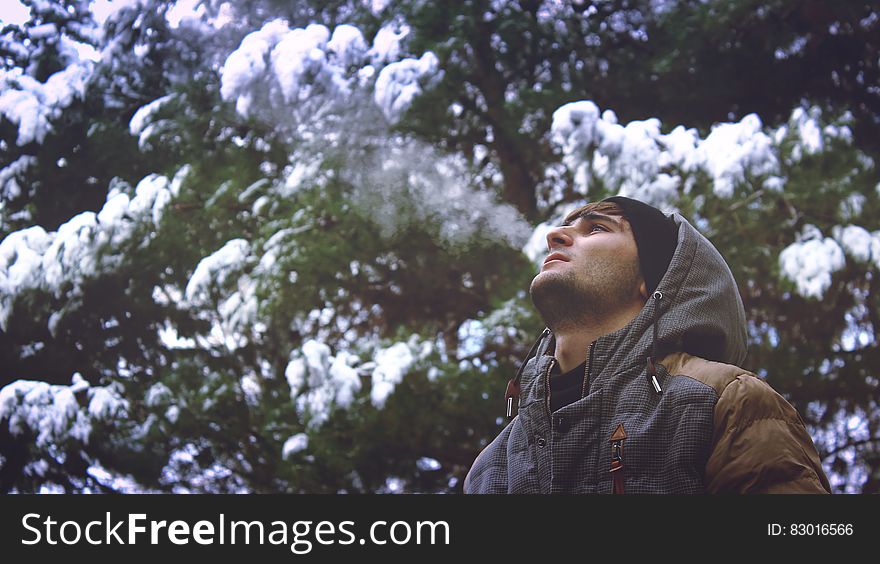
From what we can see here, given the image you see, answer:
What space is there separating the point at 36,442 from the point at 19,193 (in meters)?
1.46

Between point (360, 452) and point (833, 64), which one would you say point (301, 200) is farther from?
point (833, 64)

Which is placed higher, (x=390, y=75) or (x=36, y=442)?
(x=390, y=75)

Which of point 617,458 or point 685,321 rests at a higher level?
point 685,321

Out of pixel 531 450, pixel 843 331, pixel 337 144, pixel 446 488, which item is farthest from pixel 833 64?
pixel 531 450

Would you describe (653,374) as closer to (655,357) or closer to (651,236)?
(655,357)

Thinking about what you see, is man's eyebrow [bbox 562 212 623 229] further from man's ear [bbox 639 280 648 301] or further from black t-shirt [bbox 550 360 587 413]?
black t-shirt [bbox 550 360 587 413]

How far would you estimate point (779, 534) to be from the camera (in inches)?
35.1

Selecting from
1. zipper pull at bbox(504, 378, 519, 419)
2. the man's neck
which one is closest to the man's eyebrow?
the man's neck

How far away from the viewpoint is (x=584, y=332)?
→ 1.11 m

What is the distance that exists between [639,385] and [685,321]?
0.10 meters

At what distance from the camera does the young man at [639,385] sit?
90 centimetres

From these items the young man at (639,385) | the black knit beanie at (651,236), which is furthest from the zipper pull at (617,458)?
the black knit beanie at (651,236)

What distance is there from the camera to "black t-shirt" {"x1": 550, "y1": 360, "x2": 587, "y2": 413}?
1087 millimetres

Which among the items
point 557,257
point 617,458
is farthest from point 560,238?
point 617,458
